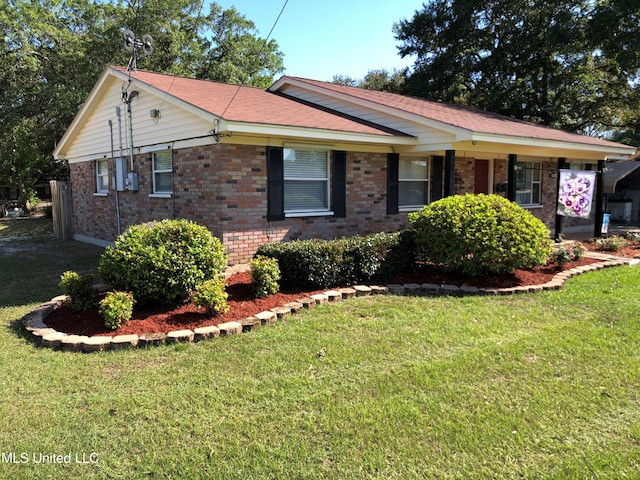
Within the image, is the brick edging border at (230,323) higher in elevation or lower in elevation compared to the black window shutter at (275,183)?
A: lower

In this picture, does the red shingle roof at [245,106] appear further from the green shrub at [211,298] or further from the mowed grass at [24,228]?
the mowed grass at [24,228]

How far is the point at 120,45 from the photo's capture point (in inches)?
819

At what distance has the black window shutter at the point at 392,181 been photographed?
10.4 meters

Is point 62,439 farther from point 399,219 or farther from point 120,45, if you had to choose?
point 120,45

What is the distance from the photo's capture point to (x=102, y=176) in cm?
1291

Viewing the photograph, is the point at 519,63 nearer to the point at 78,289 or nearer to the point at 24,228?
the point at 78,289

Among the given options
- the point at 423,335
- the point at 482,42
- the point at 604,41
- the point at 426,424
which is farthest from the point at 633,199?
the point at 426,424

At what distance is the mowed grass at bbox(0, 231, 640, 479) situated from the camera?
279 cm

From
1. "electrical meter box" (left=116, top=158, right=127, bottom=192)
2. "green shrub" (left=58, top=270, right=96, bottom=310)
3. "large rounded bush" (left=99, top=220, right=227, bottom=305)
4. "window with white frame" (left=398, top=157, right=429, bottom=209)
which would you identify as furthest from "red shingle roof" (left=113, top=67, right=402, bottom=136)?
"green shrub" (left=58, top=270, right=96, bottom=310)

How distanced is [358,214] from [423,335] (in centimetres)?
530

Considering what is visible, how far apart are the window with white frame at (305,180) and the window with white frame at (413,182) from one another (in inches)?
93.9

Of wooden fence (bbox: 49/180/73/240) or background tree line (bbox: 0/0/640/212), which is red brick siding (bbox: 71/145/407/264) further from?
background tree line (bbox: 0/0/640/212)

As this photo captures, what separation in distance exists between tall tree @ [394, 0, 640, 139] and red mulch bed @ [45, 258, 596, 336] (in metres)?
15.7

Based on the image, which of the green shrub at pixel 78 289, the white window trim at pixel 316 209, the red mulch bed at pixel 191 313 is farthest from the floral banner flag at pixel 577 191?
the green shrub at pixel 78 289
